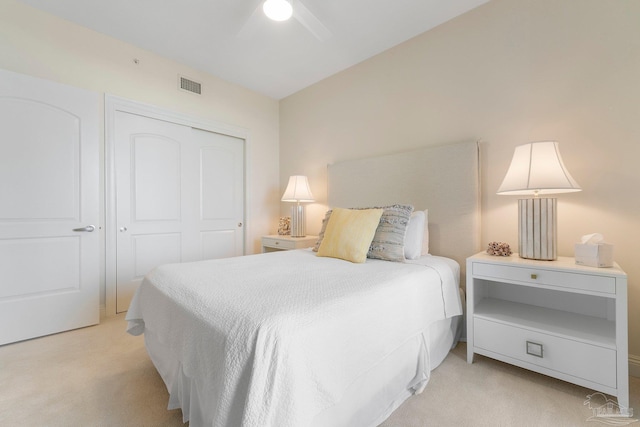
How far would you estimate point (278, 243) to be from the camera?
3150 millimetres

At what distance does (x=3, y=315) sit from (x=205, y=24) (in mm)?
2747

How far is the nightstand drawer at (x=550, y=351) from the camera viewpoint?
135 cm

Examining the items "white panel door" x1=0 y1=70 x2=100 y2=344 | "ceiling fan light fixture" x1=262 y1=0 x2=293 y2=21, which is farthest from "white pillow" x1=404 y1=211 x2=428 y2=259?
"white panel door" x1=0 y1=70 x2=100 y2=344

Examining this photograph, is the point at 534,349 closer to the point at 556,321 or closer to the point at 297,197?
the point at 556,321

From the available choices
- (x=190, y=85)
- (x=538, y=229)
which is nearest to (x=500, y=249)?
(x=538, y=229)

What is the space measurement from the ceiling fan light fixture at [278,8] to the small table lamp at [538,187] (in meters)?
1.71

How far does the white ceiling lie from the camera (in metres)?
2.11

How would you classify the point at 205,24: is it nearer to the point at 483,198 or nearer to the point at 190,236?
the point at 190,236

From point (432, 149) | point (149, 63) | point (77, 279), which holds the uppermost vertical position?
point (149, 63)

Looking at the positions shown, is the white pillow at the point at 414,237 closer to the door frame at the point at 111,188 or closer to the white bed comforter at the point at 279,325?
the white bed comforter at the point at 279,325

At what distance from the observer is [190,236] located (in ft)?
10.2

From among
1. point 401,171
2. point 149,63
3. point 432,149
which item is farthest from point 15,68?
point 432,149

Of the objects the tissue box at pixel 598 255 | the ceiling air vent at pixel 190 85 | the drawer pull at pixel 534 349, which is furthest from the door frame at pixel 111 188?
the tissue box at pixel 598 255

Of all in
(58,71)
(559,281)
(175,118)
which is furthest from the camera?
(175,118)
